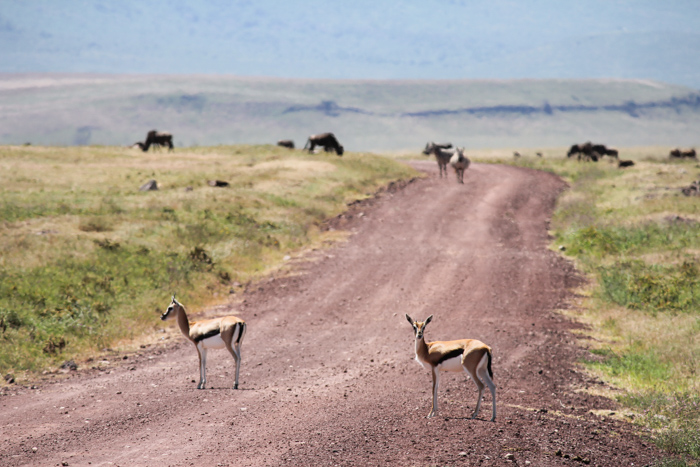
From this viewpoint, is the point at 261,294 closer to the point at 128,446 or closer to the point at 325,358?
the point at 325,358

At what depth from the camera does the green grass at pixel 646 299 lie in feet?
34.9

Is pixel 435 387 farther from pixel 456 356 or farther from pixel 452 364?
pixel 456 356

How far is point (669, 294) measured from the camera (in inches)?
678

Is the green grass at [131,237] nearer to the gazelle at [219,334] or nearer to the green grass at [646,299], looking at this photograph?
the gazelle at [219,334]

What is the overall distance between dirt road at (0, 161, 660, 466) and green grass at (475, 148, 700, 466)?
2.00 ft

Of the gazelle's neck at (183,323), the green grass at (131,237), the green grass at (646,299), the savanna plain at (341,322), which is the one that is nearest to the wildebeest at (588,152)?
the green grass at (131,237)

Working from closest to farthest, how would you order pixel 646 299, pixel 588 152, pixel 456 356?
pixel 456 356
pixel 646 299
pixel 588 152

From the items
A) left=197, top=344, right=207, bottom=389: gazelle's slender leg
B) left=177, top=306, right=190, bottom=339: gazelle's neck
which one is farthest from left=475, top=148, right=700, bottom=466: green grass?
left=177, top=306, right=190, bottom=339: gazelle's neck

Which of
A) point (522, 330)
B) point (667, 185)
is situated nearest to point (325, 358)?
point (522, 330)

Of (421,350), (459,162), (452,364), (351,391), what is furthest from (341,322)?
(459,162)

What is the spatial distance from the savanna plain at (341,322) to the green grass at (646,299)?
0.23 feet

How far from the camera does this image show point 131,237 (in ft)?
74.1

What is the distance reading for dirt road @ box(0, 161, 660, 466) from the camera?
28.5 ft

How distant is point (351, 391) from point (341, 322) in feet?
17.1
